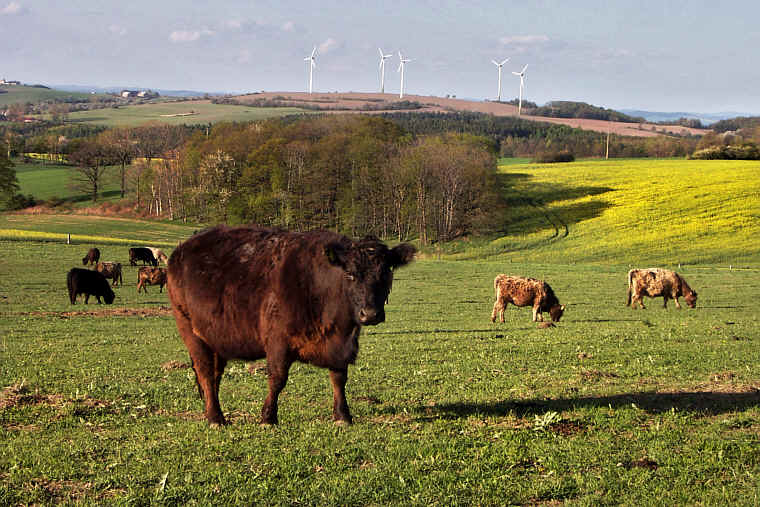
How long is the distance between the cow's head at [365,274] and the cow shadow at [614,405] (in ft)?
6.42

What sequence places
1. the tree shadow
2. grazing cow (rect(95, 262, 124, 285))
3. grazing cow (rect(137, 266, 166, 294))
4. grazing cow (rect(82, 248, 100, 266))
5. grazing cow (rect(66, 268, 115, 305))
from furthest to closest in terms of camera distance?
the tree shadow → grazing cow (rect(82, 248, 100, 266)) → grazing cow (rect(95, 262, 124, 285)) → grazing cow (rect(137, 266, 166, 294)) → grazing cow (rect(66, 268, 115, 305))

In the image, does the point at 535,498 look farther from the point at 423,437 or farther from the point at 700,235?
the point at 700,235

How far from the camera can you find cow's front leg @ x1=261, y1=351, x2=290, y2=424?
872 cm

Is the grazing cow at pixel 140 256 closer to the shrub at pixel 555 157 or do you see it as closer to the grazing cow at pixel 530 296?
the grazing cow at pixel 530 296

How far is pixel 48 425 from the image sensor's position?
30.6ft

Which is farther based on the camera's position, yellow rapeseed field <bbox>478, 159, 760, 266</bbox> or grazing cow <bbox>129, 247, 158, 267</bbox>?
yellow rapeseed field <bbox>478, 159, 760, 266</bbox>

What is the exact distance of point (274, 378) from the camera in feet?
28.7

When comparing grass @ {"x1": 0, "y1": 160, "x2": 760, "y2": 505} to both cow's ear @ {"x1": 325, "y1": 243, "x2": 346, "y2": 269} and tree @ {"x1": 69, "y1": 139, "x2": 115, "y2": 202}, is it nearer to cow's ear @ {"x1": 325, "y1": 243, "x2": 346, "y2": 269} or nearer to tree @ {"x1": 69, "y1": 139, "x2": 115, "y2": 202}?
cow's ear @ {"x1": 325, "y1": 243, "x2": 346, "y2": 269}

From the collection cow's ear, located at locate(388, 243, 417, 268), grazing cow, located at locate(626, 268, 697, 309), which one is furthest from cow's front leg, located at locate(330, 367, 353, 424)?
grazing cow, located at locate(626, 268, 697, 309)

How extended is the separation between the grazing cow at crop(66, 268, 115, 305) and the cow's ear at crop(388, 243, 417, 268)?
2512cm

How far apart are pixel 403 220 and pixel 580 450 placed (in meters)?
73.7

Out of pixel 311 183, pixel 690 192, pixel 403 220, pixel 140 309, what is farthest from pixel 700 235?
pixel 140 309

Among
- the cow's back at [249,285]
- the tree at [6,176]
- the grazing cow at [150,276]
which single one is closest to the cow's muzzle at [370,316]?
the cow's back at [249,285]

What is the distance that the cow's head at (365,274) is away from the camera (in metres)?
8.29
